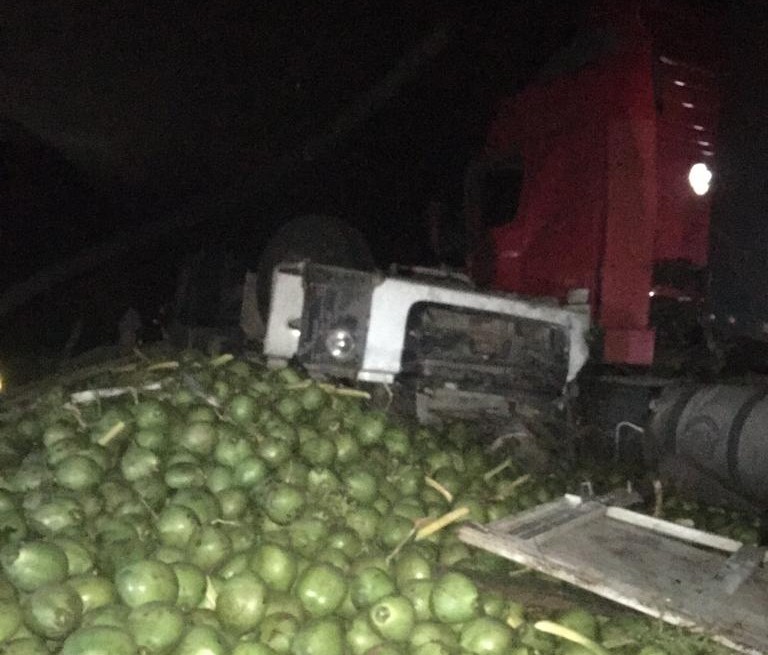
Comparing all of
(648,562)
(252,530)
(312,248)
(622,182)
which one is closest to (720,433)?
(648,562)

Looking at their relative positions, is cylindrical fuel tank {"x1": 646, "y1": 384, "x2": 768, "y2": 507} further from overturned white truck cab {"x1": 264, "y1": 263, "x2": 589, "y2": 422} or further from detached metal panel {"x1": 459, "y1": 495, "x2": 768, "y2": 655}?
overturned white truck cab {"x1": 264, "y1": 263, "x2": 589, "y2": 422}

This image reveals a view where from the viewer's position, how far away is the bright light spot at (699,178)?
190 inches

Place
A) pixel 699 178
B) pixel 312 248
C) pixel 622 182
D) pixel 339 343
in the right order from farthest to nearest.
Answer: pixel 312 248, pixel 699 178, pixel 622 182, pixel 339 343

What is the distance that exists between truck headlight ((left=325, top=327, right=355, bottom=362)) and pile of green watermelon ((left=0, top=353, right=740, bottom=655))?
1.12 ft

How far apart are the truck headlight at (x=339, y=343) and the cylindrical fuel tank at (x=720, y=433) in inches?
69.9

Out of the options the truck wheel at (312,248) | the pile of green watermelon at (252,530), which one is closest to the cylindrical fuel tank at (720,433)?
the pile of green watermelon at (252,530)

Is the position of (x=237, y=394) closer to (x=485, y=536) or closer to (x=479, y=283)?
(x=485, y=536)

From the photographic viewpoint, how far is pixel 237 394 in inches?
151

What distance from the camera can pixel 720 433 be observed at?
3967mm

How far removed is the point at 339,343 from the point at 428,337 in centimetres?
59

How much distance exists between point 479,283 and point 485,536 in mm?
3051

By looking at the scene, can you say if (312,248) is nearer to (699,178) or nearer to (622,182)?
(622,182)

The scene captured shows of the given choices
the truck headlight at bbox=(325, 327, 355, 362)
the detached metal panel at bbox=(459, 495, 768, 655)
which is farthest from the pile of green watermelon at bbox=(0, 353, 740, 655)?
the truck headlight at bbox=(325, 327, 355, 362)

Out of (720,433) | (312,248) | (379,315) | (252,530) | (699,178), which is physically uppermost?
(699,178)
